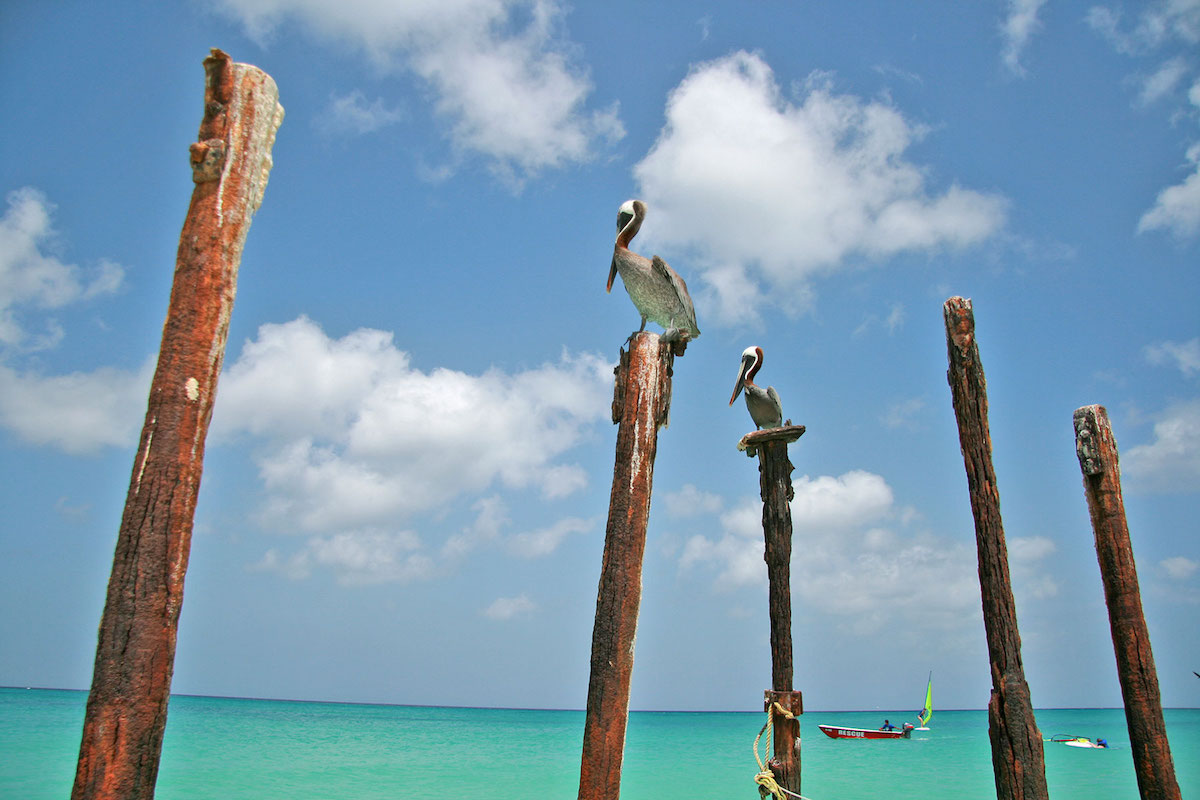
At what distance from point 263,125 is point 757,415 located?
7047 mm

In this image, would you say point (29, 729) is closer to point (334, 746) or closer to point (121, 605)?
point (334, 746)

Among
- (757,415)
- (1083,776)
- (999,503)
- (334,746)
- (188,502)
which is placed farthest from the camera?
(334,746)

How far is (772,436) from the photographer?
8.91 m

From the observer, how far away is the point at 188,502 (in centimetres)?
368

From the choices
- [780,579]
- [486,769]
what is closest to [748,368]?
[780,579]

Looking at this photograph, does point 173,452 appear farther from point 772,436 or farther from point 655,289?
point 772,436

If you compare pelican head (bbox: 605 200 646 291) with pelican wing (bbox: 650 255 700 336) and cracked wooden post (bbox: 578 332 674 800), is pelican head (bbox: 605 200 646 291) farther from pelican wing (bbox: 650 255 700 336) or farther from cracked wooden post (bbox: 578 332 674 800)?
cracked wooden post (bbox: 578 332 674 800)

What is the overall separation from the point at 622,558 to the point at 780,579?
175 inches

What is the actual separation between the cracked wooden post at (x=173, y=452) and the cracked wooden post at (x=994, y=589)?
18.0 ft

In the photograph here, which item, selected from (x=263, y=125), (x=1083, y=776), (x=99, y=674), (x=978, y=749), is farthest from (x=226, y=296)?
(x=978, y=749)

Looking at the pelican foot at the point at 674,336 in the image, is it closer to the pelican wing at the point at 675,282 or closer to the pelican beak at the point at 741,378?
the pelican wing at the point at 675,282

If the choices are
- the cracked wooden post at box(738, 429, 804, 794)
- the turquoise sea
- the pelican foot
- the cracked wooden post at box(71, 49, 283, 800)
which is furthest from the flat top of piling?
the turquoise sea

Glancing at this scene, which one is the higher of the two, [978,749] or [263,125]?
[263,125]

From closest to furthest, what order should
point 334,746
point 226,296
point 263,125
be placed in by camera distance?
point 226,296
point 263,125
point 334,746
